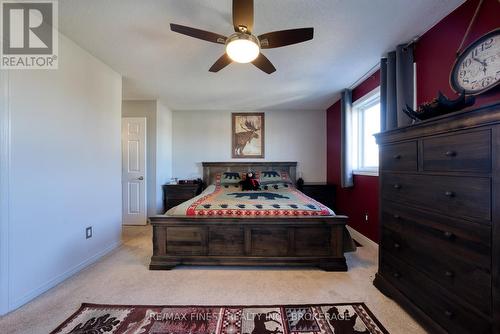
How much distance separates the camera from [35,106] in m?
1.89

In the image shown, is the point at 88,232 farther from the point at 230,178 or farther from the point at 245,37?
the point at 245,37

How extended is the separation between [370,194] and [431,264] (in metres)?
1.74

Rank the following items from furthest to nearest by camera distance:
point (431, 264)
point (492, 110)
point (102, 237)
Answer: point (102, 237), point (431, 264), point (492, 110)

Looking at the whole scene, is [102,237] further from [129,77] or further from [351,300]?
[351,300]

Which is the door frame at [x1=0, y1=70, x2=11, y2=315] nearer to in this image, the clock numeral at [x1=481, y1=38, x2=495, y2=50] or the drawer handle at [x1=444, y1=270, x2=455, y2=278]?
the drawer handle at [x1=444, y1=270, x2=455, y2=278]

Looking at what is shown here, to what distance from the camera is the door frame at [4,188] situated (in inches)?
64.1

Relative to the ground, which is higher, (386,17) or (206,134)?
(386,17)

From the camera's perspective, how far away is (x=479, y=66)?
161 centimetres

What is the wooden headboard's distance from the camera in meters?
4.71

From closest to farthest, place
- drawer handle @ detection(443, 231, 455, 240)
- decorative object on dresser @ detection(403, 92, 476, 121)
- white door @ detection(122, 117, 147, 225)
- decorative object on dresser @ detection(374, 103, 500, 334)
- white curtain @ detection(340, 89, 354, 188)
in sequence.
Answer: decorative object on dresser @ detection(374, 103, 500, 334) → drawer handle @ detection(443, 231, 455, 240) → decorative object on dresser @ detection(403, 92, 476, 121) → white curtain @ detection(340, 89, 354, 188) → white door @ detection(122, 117, 147, 225)

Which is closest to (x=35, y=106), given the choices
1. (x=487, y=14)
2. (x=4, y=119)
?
(x=4, y=119)

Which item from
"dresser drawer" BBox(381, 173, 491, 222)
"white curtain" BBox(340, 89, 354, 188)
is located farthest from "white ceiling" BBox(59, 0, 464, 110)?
"dresser drawer" BBox(381, 173, 491, 222)

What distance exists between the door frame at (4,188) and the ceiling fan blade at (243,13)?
1.88 meters

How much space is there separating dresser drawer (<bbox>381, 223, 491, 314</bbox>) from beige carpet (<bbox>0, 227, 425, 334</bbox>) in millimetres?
463
